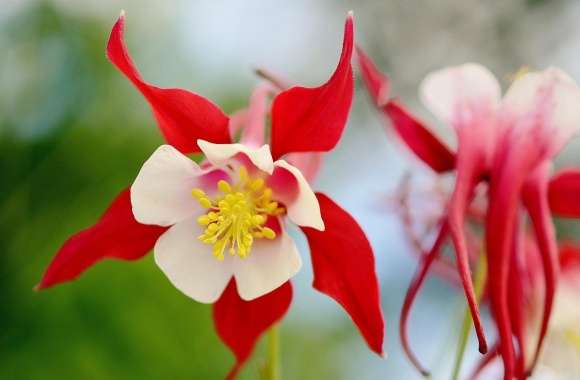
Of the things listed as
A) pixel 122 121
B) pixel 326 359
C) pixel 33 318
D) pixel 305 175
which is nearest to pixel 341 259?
pixel 305 175

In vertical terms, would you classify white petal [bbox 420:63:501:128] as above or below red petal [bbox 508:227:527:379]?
above

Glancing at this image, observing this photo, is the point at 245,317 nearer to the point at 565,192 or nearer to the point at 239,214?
the point at 239,214

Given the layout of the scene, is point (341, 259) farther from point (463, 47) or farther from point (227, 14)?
point (463, 47)

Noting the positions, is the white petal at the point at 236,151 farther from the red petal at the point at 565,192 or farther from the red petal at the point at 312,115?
the red petal at the point at 565,192

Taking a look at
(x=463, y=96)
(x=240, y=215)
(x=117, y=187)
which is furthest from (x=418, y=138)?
(x=117, y=187)

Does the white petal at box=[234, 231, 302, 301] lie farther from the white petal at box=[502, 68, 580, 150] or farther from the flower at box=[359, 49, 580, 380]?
the white petal at box=[502, 68, 580, 150]

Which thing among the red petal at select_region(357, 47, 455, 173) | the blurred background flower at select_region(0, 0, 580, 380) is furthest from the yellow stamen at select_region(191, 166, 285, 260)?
the blurred background flower at select_region(0, 0, 580, 380)
